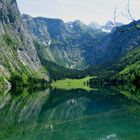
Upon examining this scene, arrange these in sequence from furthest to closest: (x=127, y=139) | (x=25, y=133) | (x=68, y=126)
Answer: (x=68, y=126) < (x=25, y=133) < (x=127, y=139)

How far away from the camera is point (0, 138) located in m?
55.2

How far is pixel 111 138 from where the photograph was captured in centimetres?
5247

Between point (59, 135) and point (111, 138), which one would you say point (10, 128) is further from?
point (111, 138)

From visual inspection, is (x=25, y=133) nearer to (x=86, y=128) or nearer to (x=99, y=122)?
(x=86, y=128)

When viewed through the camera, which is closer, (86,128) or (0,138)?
(0,138)

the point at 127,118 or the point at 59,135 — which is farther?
the point at 127,118

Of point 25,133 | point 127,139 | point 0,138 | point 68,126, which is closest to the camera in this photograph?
point 127,139

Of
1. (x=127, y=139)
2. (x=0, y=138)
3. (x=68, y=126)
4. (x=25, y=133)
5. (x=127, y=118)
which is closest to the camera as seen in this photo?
(x=127, y=139)

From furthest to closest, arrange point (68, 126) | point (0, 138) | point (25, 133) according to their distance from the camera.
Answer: point (68, 126) < point (25, 133) < point (0, 138)

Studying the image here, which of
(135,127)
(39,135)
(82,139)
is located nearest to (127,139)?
(82,139)

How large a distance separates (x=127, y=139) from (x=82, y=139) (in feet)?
22.8

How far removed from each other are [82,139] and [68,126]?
14836 mm

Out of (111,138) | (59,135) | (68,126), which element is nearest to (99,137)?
(111,138)

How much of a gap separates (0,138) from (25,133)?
5.76 metres
